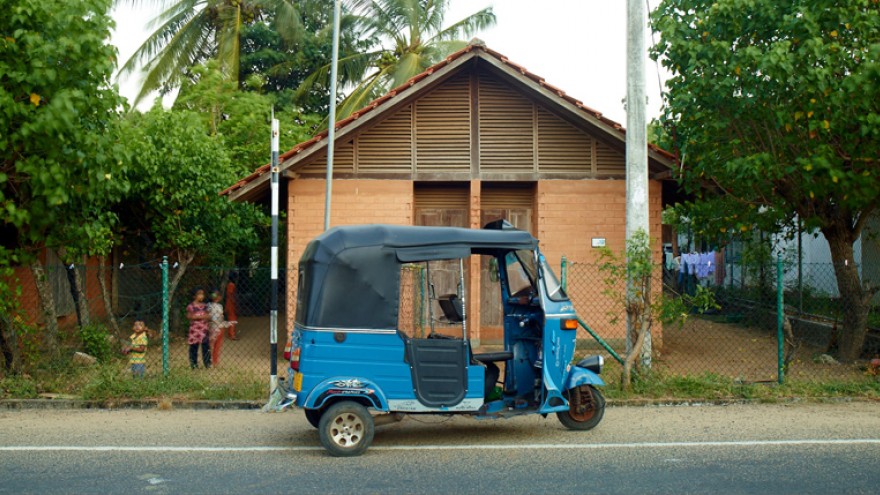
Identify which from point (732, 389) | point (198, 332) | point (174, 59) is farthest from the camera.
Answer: point (174, 59)

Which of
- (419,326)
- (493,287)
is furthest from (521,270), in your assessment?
(493,287)

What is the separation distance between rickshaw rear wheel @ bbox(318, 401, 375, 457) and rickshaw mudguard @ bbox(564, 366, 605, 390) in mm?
1941

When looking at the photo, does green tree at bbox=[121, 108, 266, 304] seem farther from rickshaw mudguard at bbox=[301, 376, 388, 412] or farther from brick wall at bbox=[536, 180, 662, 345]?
rickshaw mudguard at bbox=[301, 376, 388, 412]

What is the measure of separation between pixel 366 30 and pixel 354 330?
20084 millimetres

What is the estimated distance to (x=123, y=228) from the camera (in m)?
16.2

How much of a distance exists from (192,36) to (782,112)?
729 inches

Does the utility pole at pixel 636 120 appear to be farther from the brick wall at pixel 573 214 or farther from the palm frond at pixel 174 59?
the palm frond at pixel 174 59

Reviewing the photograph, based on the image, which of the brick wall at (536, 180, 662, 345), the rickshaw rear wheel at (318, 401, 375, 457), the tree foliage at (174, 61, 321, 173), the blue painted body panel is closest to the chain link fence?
the brick wall at (536, 180, 662, 345)

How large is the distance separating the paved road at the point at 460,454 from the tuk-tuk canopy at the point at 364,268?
4.01 ft

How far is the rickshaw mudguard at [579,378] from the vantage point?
8.55 meters

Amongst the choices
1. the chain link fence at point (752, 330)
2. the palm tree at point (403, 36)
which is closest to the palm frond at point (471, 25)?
the palm tree at point (403, 36)

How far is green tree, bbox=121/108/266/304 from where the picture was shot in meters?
15.5

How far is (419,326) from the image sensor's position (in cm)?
858

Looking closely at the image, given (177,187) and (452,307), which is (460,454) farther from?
(177,187)
